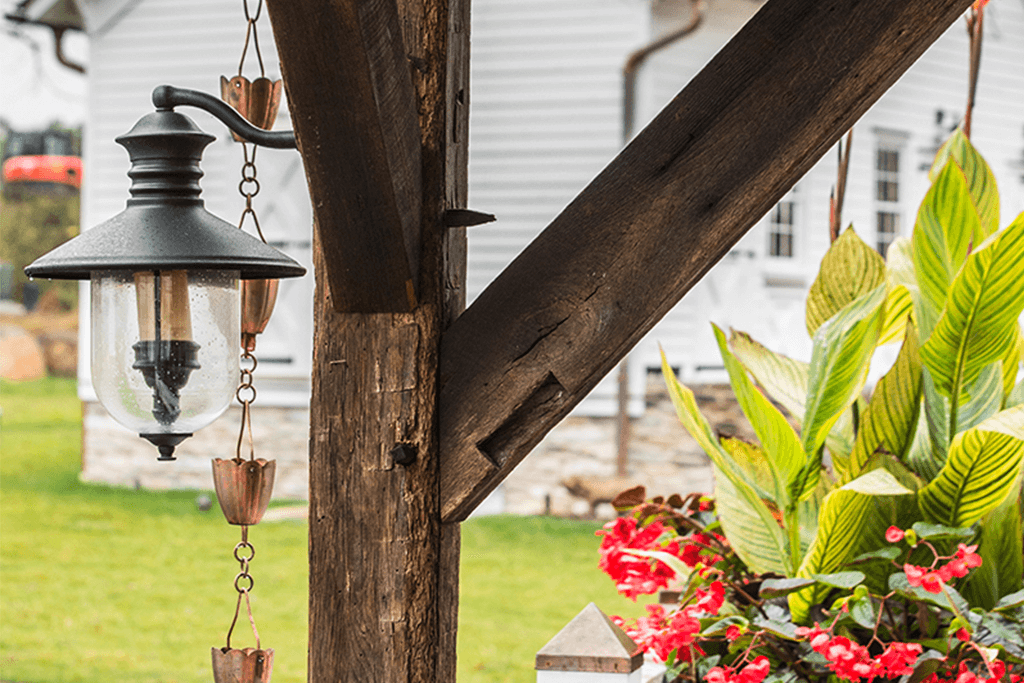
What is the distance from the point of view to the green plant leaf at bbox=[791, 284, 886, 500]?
1632 mm

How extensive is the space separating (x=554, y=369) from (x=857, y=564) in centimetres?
82

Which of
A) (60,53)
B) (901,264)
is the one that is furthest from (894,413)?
(60,53)

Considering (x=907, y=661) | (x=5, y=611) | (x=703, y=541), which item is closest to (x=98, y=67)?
(x=5, y=611)

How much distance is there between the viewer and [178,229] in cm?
106

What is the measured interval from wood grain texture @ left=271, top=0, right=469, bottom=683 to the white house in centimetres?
503

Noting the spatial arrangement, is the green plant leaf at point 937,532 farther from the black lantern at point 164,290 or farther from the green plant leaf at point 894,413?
the black lantern at point 164,290

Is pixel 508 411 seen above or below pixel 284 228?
below

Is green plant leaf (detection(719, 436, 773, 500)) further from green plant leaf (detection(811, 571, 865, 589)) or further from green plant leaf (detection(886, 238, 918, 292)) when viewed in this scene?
green plant leaf (detection(886, 238, 918, 292))

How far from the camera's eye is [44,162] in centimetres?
1059

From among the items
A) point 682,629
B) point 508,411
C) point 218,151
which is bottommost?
point 682,629

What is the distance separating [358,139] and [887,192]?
703cm

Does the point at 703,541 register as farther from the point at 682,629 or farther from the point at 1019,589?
the point at 1019,589

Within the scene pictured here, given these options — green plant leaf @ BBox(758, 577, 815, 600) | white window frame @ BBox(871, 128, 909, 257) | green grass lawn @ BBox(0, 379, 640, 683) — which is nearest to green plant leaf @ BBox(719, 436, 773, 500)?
green plant leaf @ BBox(758, 577, 815, 600)

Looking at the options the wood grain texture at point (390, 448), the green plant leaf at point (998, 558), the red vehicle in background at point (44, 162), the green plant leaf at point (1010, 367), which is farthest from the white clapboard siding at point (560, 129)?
the wood grain texture at point (390, 448)
